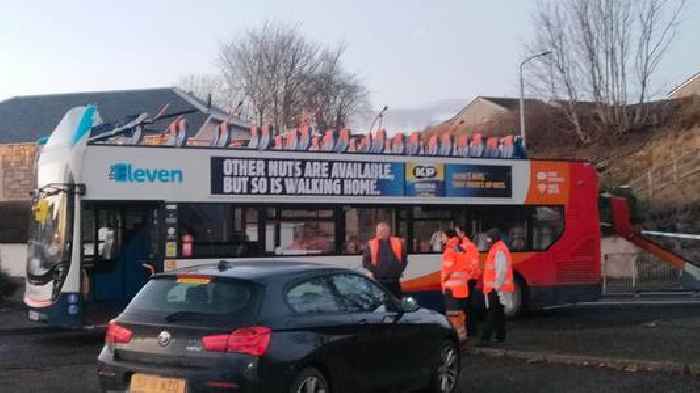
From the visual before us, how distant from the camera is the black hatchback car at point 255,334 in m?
7.27

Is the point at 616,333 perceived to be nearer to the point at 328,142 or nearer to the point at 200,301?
the point at 328,142

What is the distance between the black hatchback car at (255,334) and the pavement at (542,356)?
2.19 m

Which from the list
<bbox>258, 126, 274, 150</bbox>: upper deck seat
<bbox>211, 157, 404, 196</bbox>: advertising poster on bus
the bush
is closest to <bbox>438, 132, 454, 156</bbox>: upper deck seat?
<bbox>211, 157, 404, 196</bbox>: advertising poster on bus

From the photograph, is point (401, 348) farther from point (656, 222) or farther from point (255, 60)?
point (255, 60)

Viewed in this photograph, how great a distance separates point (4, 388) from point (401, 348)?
467 centimetres

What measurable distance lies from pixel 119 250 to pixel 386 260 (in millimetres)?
4754

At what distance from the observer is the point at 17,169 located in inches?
1597

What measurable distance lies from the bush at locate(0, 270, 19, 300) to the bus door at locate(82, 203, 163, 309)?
607 cm

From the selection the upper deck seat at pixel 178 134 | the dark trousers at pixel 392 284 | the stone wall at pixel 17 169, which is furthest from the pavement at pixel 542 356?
the stone wall at pixel 17 169

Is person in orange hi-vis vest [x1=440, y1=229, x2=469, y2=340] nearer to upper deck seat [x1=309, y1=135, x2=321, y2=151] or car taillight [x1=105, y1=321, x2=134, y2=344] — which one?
upper deck seat [x1=309, y1=135, x2=321, y2=151]

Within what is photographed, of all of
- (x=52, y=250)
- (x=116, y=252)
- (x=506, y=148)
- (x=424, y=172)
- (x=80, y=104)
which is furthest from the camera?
(x=80, y=104)

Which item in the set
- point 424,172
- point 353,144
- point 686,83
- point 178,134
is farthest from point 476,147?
point 686,83

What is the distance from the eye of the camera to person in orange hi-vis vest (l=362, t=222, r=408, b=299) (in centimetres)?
1433

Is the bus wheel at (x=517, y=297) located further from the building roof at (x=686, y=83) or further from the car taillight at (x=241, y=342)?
the building roof at (x=686, y=83)
